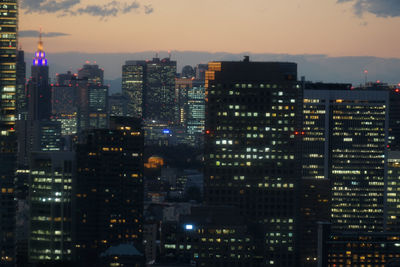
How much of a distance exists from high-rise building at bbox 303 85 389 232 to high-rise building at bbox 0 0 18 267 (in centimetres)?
7462

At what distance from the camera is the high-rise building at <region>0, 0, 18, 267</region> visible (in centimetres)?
11950

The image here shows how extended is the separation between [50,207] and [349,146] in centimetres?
6021

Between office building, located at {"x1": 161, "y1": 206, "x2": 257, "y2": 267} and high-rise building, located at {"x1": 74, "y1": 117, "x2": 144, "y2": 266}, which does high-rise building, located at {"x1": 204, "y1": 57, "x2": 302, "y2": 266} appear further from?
high-rise building, located at {"x1": 74, "y1": 117, "x2": 144, "y2": 266}

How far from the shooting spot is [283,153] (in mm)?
135375

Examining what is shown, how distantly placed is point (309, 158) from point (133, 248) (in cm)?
6235

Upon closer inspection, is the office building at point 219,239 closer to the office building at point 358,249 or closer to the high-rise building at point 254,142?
the high-rise building at point 254,142

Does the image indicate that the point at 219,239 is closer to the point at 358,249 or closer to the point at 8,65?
the point at 8,65

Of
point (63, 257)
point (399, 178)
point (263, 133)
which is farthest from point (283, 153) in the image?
point (399, 178)

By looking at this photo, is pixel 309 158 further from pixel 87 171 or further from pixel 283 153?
pixel 283 153

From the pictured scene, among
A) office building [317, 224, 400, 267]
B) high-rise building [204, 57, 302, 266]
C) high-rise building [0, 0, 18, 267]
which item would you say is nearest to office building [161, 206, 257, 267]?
high-rise building [204, 57, 302, 266]

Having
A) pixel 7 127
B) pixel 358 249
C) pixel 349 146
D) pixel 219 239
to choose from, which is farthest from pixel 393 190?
pixel 7 127

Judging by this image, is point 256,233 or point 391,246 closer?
point 256,233

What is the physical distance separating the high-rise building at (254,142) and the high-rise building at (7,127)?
22.3 meters

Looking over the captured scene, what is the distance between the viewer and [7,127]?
120 meters
